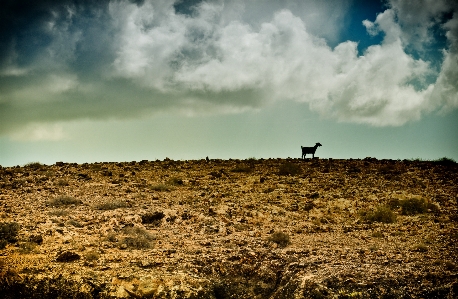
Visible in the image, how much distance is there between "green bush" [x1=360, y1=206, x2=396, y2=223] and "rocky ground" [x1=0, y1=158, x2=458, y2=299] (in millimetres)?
32

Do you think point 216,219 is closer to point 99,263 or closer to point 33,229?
point 99,263

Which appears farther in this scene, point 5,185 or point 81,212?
point 5,185

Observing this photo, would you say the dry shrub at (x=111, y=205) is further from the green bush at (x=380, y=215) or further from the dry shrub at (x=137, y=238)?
the green bush at (x=380, y=215)

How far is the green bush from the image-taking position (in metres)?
11.3

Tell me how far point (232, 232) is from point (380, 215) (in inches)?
182

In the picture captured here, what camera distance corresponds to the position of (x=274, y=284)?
8.05 m

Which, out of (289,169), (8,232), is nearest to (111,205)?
(8,232)

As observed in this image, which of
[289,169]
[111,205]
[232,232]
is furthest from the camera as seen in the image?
[289,169]

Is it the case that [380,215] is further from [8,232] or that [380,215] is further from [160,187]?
[8,232]

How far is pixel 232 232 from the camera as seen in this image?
1073cm

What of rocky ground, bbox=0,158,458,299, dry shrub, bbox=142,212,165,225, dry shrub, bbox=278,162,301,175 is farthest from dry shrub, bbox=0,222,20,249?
dry shrub, bbox=278,162,301,175

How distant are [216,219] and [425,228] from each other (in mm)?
6029

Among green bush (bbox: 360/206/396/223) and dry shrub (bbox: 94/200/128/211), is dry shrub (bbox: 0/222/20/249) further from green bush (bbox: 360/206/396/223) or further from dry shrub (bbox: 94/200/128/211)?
green bush (bbox: 360/206/396/223)

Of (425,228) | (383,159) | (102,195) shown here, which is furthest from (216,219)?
(383,159)
